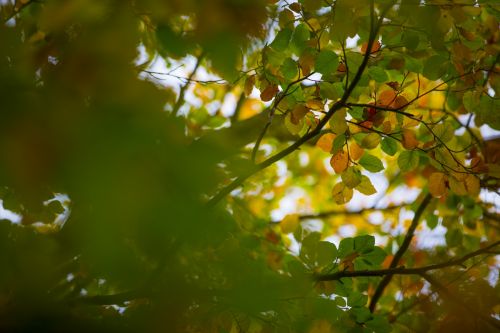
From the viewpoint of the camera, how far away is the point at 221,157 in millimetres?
607

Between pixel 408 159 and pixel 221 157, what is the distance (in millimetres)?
1237

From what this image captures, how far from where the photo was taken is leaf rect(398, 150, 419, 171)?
1.63 meters

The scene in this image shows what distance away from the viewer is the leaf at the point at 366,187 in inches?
62.0

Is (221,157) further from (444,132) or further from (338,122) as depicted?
(444,132)

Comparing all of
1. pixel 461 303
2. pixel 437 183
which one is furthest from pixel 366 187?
pixel 461 303

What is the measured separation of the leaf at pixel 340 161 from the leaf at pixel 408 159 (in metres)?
0.25

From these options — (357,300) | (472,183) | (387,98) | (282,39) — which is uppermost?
(282,39)

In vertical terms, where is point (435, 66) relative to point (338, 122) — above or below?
above

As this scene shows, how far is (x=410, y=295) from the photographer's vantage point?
213cm

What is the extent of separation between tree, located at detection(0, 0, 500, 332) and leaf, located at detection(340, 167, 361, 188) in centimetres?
1

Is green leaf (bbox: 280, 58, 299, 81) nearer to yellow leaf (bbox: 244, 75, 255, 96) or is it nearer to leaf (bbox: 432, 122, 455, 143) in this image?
yellow leaf (bbox: 244, 75, 255, 96)

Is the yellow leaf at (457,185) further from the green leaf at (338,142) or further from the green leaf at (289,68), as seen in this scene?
the green leaf at (289,68)

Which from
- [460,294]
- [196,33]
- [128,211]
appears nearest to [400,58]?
[460,294]

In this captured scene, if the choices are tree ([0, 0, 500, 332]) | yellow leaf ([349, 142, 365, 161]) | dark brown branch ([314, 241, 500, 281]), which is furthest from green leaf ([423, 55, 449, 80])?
dark brown branch ([314, 241, 500, 281])
